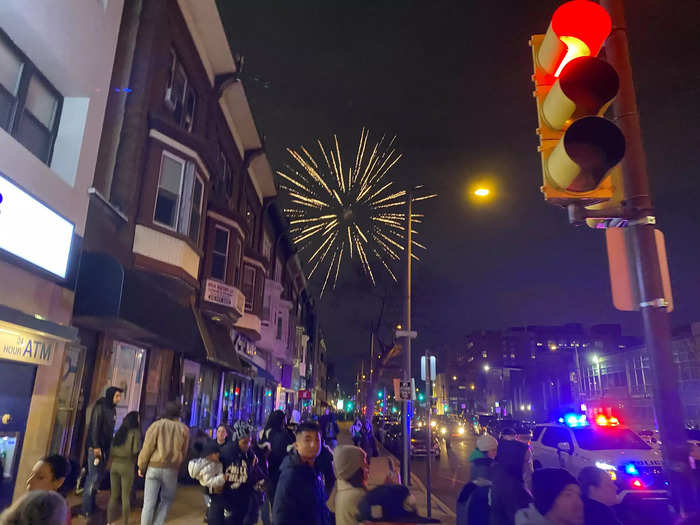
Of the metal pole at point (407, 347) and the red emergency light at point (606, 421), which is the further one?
the metal pole at point (407, 347)

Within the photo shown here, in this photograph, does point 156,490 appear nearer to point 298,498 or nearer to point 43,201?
point 298,498

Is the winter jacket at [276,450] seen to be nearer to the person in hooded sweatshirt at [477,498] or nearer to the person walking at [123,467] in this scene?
A: the person walking at [123,467]

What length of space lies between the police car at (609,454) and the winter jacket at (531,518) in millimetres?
6172

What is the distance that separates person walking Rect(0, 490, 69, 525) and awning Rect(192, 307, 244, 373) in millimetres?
11576

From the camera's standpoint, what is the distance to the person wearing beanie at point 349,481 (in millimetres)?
3594

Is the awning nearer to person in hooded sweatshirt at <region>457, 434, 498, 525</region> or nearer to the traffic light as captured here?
person in hooded sweatshirt at <region>457, 434, 498, 525</region>

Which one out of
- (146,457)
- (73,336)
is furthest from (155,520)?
(73,336)

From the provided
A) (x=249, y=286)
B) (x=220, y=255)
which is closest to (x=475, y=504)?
(x=220, y=255)

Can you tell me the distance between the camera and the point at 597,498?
408cm

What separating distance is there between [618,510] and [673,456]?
8329 mm

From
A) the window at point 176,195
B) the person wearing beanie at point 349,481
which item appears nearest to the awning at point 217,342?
the window at point 176,195

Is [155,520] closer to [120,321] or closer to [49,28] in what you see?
[120,321]

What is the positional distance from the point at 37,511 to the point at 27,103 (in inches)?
313

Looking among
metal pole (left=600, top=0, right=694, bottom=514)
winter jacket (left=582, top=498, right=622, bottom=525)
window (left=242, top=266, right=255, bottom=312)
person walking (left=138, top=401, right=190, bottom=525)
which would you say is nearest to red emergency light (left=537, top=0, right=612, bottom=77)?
metal pole (left=600, top=0, right=694, bottom=514)
